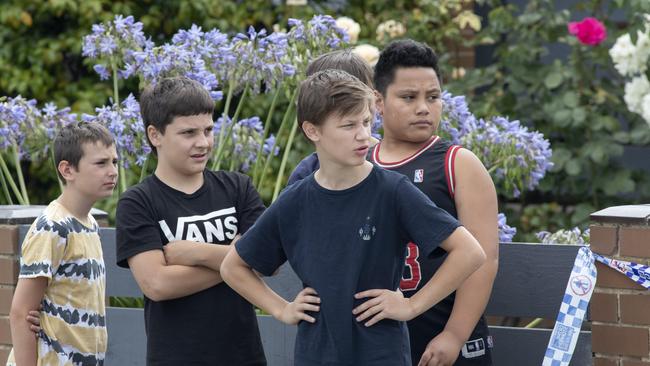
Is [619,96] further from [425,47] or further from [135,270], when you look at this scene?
[135,270]

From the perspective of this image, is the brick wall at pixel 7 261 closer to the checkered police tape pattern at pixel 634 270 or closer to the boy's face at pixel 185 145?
the boy's face at pixel 185 145

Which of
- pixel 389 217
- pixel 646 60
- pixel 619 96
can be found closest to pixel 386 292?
pixel 389 217

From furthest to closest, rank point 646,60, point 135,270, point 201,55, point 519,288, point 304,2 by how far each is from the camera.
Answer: point 304,2 < point 646,60 < point 201,55 < point 519,288 < point 135,270

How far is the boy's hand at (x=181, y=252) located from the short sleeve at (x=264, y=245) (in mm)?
294

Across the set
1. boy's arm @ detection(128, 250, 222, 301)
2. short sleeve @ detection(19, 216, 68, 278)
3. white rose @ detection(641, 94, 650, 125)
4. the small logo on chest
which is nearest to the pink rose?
white rose @ detection(641, 94, 650, 125)

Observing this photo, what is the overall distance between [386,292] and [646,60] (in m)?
3.79

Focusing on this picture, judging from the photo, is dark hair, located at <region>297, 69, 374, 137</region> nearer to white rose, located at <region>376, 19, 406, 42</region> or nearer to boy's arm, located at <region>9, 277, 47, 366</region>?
boy's arm, located at <region>9, 277, 47, 366</region>

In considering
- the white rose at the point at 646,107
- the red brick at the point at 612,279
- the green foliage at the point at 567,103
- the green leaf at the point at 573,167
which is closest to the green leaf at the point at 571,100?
the green foliage at the point at 567,103

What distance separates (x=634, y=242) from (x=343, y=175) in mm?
1086

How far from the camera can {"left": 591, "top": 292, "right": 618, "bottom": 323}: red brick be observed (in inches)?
147

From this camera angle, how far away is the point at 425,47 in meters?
3.57

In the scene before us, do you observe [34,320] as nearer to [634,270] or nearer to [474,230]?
[474,230]

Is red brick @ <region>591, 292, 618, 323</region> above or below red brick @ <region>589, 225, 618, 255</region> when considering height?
below

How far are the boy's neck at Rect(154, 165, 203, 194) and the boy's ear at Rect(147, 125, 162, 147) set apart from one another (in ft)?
0.25
